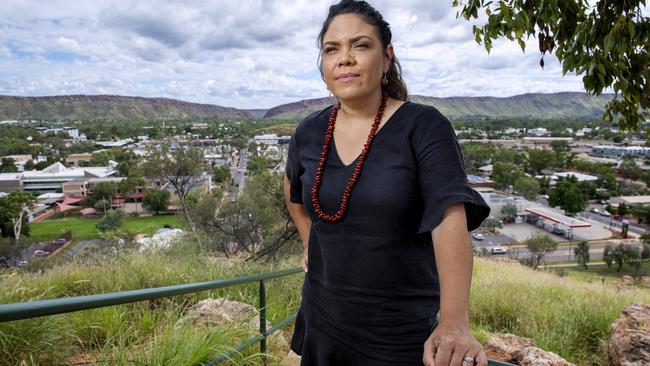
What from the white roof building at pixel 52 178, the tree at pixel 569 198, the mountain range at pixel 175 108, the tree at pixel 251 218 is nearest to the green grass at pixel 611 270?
the tree at pixel 251 218

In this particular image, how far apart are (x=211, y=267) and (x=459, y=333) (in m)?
4.14

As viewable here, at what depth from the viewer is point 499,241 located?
28.0 m

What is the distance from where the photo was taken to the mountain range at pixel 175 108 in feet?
453

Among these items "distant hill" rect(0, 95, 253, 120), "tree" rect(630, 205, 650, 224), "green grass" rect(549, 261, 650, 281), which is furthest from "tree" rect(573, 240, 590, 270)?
"distant hill" rect(0, 95, 253, 120)

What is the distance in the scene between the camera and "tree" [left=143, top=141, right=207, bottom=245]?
16.6 meters

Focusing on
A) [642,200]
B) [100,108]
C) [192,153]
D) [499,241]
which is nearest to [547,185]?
[642,200]

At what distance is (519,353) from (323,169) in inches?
79.5

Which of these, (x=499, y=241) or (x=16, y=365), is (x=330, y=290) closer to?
(x=16, y=365)

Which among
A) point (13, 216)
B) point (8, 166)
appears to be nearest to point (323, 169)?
→ point (13, 216)

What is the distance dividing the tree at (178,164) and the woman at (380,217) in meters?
15.7

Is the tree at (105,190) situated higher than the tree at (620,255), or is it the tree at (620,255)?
the tree at (105,190)

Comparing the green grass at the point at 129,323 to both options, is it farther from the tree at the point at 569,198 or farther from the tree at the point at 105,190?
the tree at the point at 569,198

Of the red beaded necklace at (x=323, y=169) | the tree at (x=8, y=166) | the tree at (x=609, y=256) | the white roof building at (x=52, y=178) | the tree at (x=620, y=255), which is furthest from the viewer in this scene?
the tree at (x=8, y=166)

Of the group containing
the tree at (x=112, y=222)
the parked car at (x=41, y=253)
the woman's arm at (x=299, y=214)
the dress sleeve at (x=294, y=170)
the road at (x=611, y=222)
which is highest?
the dress sleeve at (x=294, y=170)
